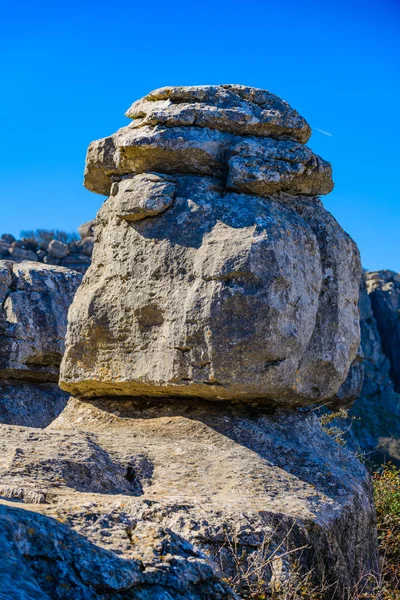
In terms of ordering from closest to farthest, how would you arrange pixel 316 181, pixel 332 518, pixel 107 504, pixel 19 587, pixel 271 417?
pixel 19 587 < pixel 107 504 < pixel 332 518 < pixel 271 417 < pixel 316 181

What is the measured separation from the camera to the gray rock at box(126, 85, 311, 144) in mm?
7152

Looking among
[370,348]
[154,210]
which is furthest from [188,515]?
[370,348]

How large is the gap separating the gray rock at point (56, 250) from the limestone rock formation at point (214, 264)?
A: 3154 centimetres

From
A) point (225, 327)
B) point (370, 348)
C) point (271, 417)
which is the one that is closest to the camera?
point (225, 327)

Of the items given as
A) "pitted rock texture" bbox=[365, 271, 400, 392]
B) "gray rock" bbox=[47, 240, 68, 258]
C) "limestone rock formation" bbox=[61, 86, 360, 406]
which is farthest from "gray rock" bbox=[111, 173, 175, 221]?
"pitted rock texture" bbox=[365, 271, 400, 392]

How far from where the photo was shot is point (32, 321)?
10711mm

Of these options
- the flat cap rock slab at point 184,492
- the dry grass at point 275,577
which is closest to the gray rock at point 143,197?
the flat cap rock slab at point 184,492

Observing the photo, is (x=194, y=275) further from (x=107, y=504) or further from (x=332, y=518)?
(x=107, y=504)

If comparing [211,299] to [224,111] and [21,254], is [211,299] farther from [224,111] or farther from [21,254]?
[21,254]

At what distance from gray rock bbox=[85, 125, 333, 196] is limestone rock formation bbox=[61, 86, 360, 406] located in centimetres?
1

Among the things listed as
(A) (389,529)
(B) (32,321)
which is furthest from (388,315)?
(A) (389,529)

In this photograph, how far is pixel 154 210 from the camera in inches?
273

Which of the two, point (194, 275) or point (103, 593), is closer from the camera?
point (103, 593)

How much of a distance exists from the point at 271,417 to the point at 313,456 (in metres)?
0.53
